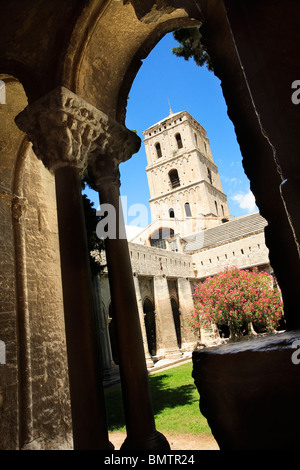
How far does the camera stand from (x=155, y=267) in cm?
1872

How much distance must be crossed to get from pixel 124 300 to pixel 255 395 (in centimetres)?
224

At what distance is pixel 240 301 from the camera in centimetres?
1316

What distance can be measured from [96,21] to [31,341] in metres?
4.42

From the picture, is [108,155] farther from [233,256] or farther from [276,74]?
[233,256]

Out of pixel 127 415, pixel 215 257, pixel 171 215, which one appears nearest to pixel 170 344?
pixel 215 257

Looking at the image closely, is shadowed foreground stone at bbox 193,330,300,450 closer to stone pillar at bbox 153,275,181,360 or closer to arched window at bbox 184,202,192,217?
stone pillar at bbox 153,275,181,360

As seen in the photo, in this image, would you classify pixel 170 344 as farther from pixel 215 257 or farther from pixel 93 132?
pixel 93 132

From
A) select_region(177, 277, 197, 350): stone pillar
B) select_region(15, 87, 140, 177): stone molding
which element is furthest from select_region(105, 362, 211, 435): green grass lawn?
select_region(177, 277, 197, 350): stone pillar

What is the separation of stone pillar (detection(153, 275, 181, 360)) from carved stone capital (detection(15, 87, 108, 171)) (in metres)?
15.8

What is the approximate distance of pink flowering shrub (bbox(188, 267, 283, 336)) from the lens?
42.9ft

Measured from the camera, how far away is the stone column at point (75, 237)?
238 centimetres

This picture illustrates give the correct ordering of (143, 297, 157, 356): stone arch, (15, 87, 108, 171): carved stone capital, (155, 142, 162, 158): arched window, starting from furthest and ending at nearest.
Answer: (155, 142, 162, 158): arched window < (143, 297, 157, 356): stone arch < (15, 87, 108, 171): carved stone capital

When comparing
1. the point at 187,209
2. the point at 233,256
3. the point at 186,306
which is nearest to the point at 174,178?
the point at 187,209

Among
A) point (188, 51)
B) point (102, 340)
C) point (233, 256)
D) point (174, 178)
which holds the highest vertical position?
point (174, 178)
